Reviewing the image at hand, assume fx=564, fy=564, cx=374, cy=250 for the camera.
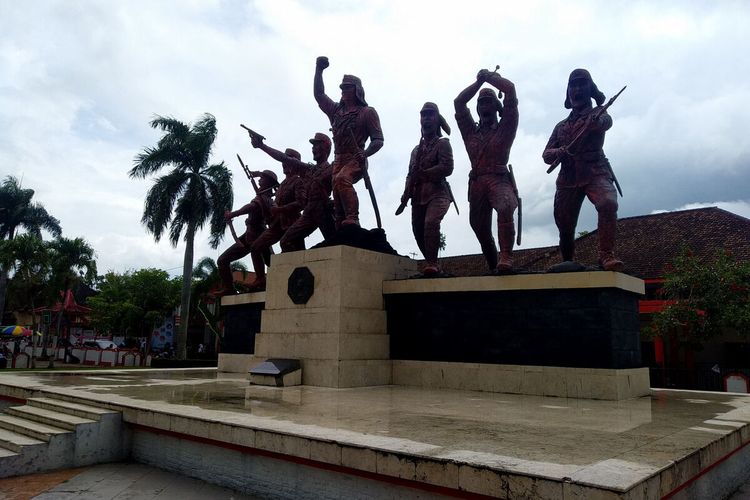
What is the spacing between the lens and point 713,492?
436 centimetres

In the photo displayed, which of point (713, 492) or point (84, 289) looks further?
point (84, 289)

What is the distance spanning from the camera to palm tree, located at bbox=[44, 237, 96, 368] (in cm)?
3203

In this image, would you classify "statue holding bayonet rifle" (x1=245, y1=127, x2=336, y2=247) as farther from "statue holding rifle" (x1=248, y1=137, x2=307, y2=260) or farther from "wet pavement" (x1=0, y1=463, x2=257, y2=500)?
"wet pavement" (x1=0, y1=463, x2=257, y2=500)

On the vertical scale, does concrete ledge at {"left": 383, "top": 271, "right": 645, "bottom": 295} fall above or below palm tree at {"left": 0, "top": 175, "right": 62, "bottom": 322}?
below

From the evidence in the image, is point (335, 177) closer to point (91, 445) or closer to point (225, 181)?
point (91, 445)

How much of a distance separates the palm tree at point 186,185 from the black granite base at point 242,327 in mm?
14829

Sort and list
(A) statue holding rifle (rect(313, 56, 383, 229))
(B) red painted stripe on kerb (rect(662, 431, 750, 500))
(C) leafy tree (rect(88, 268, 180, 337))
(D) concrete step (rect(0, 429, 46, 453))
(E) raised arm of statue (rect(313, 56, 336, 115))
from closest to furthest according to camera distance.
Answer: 1. (B) red painted stripe on kerb (rect(662, 431, 750, 500))
2. (D) concrete step (rect(0, 429, 46, 453))
3. (A) statue holding rifle (rect(313, 56, 383, 229))
4. (E) raised arm of statue (rect(313, 56, 336, 115))
5. (C) leafy tree (rect(88, 268, 180, 337))

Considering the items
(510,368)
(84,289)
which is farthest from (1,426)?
(84,289)

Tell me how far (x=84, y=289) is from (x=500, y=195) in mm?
60193

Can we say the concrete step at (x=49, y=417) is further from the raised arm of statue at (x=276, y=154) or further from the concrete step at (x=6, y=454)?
the raised arm of statue at (x=276, y=154)

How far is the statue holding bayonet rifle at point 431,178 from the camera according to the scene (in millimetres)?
9844

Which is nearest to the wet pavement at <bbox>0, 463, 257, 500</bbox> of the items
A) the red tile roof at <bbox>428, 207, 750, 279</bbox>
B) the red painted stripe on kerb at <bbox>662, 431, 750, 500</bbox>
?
the red painted stripe on kerb at <bbox>662, 431, 750, 500</bbox>

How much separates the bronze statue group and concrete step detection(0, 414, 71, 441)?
5.24 m

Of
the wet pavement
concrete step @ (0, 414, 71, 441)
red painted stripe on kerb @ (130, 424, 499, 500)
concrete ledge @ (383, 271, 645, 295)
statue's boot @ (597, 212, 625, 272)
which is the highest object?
statue's boot @ (597, 212, 625, 272)
